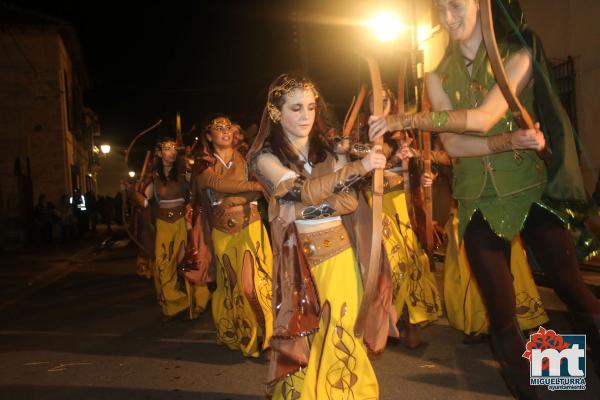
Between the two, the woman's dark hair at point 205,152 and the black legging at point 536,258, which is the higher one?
the woman's dark hair at point 205,152

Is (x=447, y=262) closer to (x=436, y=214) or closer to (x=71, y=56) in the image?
(x=436, y=214)

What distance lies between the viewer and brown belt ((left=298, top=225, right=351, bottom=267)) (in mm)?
3189

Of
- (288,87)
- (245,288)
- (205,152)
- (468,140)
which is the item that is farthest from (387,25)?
(468,140)

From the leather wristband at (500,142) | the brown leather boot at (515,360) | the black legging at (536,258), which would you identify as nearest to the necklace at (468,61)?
the leather wristband at (500,142)

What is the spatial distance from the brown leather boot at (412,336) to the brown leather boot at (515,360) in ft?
6.91

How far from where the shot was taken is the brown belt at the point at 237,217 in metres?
5.31

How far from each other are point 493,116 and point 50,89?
77.4 ft

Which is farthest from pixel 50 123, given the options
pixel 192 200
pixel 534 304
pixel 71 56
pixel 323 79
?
pixel 534 304

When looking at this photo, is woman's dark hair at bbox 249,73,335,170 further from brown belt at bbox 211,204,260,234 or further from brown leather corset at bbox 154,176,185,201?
brown leather corset at bbox 154,176,185,201

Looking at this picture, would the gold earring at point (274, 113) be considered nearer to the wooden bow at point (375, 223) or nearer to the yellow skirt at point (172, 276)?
the wooden bow at point (375, 223)

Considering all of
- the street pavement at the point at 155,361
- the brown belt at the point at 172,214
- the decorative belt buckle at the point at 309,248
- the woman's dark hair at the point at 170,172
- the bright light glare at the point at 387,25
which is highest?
the bright light glare at the point at 387,25

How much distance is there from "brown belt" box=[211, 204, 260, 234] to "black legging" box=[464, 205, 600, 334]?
2516 mm

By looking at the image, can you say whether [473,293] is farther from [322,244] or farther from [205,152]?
[205,152]

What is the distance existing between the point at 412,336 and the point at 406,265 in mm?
560
